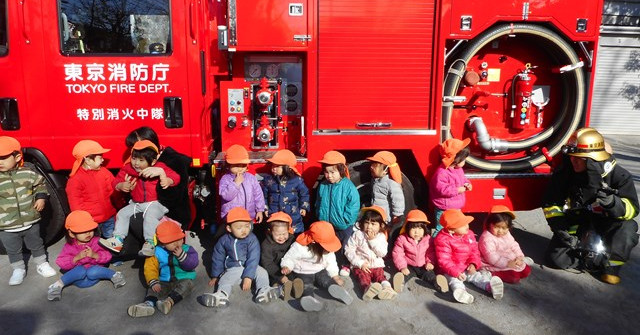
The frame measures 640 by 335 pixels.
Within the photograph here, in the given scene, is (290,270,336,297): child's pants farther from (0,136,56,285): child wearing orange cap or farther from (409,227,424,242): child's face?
(0,136,56,285): child wearing orange cap

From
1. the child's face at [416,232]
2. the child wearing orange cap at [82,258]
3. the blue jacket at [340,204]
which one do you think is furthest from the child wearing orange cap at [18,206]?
the child's face at [416,232]

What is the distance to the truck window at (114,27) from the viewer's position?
4473 millimetres

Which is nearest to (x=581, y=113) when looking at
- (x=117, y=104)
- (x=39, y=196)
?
(x=117, y=104)

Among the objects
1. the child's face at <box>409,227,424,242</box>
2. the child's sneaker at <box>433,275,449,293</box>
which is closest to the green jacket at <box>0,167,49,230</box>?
the child's face at <box>409,227,424,242</box>

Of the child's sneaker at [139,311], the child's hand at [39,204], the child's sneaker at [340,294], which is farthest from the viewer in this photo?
the child's hand at [39,204]

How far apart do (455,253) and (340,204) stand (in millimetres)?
1121

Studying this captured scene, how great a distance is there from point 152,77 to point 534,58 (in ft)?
12.9

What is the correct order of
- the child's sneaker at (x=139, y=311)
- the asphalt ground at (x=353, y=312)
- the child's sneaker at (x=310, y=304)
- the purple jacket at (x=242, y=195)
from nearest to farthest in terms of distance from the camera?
the asphalt ground at (x=353, y=312) < the child's sneaker at (x=139, y=311) < the child's sneaker at (x=310, y=304) < the purple jacket at (x=242, y=195)

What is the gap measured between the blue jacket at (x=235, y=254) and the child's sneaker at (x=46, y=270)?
1530 millimetres

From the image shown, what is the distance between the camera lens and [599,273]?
4645 millimetres

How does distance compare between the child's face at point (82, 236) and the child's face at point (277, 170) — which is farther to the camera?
the child's face at point (277, 170)

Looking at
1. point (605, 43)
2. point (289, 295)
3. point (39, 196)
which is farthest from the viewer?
point (605, 43)

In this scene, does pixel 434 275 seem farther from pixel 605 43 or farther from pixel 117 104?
pixel 605 43

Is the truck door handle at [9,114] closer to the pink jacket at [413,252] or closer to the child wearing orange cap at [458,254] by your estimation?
the pink jacket at [413,252]
